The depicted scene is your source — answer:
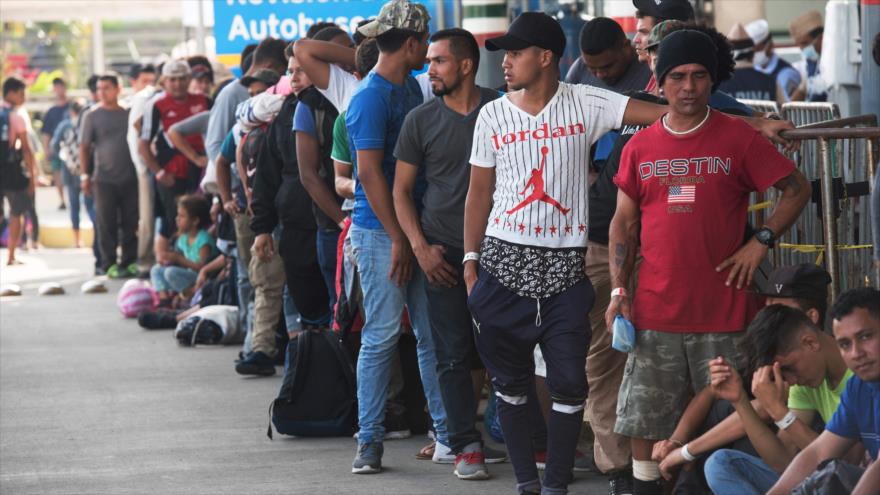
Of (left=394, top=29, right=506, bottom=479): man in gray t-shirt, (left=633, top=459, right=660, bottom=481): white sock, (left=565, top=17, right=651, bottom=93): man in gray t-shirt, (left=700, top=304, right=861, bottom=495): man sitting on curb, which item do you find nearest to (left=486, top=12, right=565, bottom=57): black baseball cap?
(left=394, top=29, right=506, bottom=479): man in gray t-shirt

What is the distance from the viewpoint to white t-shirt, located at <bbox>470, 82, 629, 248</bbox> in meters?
6.49

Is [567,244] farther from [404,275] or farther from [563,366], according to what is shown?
[404,275]

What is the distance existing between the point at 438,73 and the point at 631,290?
1.26 metres

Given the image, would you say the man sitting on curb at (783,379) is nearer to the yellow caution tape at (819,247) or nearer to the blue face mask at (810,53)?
the yellow caution tape at (819,247)

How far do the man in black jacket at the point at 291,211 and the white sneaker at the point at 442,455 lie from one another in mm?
1933

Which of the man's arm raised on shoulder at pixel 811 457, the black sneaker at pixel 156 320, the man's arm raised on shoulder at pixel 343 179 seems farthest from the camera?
the black sneaker at pixel 156 320

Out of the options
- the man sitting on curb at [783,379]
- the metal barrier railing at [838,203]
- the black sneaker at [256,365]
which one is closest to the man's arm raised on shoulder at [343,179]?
the metal barrier railing at [838,203]

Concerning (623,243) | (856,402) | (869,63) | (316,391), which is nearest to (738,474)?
(856,402)

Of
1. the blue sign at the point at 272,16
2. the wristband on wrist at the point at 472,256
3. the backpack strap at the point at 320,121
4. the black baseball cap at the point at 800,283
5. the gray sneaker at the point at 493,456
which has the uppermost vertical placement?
the blue sign at the point at 272,16

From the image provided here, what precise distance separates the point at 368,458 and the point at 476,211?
154cm

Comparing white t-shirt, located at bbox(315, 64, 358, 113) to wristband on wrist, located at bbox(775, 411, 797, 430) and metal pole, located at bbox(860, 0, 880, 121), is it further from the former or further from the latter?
wristband on wrist, located at bbox(775, 411, 797, 430)

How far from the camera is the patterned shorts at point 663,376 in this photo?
6.02 metres

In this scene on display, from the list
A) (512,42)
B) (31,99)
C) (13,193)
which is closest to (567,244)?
(512,42)

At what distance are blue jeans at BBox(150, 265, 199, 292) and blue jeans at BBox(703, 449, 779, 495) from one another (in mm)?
8616
